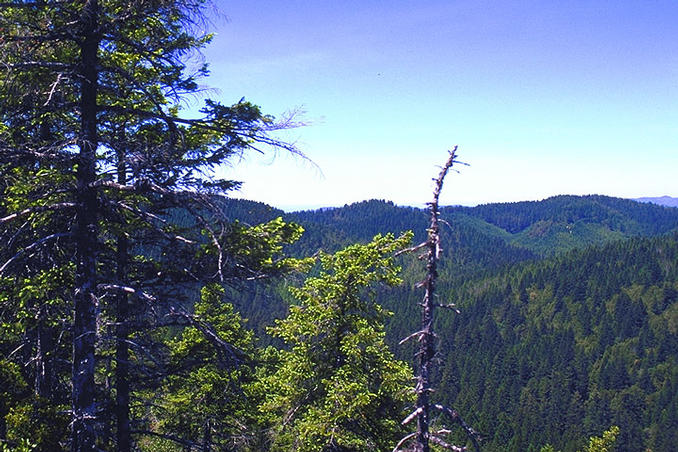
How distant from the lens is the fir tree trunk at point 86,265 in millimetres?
7027

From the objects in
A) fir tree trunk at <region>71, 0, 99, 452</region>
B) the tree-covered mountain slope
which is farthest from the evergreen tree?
the tree-covered mountain slope

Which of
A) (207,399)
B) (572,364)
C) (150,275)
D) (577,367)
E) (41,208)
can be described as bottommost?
(572,364)

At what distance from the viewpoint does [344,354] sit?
13328 mm

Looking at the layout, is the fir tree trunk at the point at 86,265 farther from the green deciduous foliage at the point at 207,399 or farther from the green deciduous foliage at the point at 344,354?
the green deciduous foliage at the point at 207,399

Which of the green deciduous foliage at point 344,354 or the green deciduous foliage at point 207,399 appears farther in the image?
the green deciduous foliage at point 207,399

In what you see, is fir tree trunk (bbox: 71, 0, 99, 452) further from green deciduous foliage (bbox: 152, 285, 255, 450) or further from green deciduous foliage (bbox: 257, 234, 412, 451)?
green deciduous foliage (bbox: 152, 285, 255, 450)

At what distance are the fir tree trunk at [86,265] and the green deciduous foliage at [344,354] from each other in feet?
19.3

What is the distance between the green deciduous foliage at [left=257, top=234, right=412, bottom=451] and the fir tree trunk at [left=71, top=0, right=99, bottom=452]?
5.88 meters

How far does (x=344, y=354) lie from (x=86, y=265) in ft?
26.3

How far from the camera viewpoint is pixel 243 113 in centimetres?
729

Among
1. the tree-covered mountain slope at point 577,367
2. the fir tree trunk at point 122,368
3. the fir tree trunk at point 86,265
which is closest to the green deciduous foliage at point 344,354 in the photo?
the fir tree trunk at point 122,368

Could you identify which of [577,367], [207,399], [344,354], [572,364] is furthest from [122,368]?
[572,364]

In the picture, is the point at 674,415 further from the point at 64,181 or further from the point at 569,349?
the point at 64,181

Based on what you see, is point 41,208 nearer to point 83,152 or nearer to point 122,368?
point 83,152
